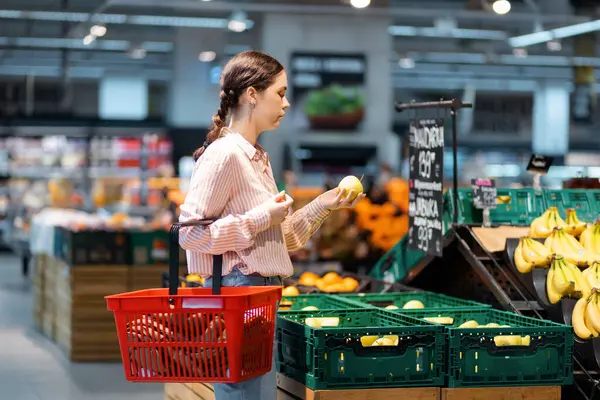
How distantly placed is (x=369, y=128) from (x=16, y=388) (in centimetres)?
974

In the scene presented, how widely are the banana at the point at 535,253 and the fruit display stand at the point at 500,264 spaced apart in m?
0.05

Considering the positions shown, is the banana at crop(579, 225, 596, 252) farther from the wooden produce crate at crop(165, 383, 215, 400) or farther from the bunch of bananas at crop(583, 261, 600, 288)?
the wooden produce crate at crop(165, 383, 215, 400)

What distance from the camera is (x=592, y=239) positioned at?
446 cm

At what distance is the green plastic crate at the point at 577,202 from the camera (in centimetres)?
505

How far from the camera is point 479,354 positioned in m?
3.49

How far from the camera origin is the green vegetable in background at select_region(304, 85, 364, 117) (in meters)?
15.5

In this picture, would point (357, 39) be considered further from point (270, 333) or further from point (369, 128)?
point (270, 333)

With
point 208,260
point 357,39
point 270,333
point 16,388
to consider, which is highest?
point 357,39

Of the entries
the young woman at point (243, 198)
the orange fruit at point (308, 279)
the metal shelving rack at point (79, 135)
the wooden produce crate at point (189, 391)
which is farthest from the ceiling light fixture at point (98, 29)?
the young woman at point (243, 198)

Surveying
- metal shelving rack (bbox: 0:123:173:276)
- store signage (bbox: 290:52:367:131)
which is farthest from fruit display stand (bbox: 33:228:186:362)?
metal shelving rack (bbox: 0:123:173:276)

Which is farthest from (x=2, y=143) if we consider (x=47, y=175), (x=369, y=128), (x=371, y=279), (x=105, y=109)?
(x=371, y=279)

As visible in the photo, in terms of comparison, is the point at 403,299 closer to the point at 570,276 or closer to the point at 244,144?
the point at 570,276

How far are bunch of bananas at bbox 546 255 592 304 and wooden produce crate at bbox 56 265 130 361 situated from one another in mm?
4529

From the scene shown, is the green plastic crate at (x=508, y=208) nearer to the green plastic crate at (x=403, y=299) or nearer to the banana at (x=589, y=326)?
the green plastic crate at (x=403, y=299)
